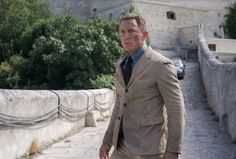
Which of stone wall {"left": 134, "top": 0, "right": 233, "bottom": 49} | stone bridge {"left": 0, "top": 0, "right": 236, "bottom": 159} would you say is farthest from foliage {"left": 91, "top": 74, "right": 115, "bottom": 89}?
stone wall {"left": 134, "top": 0, "right": 233, "bottom": 49}

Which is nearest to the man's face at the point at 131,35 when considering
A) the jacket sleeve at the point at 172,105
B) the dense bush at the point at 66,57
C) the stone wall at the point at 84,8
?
the jacket sleeve at the point at 172,105

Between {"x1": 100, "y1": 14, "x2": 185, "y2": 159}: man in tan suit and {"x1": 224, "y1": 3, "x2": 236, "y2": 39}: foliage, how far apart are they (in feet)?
170

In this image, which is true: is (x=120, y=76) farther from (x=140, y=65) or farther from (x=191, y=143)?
(x=191, y=143)

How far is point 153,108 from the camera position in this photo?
11.1ft

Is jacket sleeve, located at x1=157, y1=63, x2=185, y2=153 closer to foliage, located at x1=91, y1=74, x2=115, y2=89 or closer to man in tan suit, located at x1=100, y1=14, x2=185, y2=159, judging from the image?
man in tan suit, located at x1=100, y1=14, x2=185, y2=159

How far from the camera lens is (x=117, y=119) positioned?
3627 mm

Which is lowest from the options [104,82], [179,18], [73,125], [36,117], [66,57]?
[73,125]

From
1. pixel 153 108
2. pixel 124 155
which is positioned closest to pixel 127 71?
pixel 153 108

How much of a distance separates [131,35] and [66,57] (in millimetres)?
17687

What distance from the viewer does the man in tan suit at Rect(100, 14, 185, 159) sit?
3314 millimetres

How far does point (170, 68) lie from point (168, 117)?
1.29 feet

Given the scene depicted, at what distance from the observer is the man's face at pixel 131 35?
139 inches

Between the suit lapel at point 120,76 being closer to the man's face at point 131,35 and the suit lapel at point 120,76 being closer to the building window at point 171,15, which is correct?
the man's face at point 131,35

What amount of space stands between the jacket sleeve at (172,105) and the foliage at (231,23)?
5203 centimetres
